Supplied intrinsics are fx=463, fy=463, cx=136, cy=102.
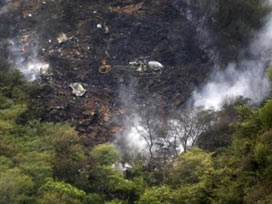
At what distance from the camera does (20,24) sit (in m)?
50.5

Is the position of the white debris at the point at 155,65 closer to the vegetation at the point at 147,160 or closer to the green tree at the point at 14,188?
the vegetation at the point at 147,160

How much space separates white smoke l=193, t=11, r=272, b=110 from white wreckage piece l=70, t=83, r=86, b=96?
10915mm

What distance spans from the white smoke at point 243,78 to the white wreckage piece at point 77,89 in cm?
1092

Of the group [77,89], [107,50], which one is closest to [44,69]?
[77,89]

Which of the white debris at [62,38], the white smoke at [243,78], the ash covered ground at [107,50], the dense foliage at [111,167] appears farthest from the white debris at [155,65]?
the dense foliage at [111,167]

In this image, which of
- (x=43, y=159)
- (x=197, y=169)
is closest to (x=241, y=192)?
(x=197, y=169)

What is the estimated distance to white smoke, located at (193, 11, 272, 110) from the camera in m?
43.9

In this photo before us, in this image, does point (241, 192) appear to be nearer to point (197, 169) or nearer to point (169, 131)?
point (197, 169)

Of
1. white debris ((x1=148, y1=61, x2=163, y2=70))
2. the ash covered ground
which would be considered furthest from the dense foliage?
white debris ((x1=148, y1=61, x2=163, y2=70))

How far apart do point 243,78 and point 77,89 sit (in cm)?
1629

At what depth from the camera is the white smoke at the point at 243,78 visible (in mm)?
43875

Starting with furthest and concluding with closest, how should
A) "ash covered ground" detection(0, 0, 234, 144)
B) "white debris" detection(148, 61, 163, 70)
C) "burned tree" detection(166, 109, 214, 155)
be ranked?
"white debris" detection(148, 61, 163, 70), "ash covered ground" detection(0, 0, 234, 144), "burned tree" detection(166, 109, 214, 155)

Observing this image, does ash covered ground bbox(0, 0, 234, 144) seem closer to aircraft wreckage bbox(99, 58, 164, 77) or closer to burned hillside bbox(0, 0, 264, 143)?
burned hillside bbox(0, 0, 264, 143)

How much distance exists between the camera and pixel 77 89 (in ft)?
145
